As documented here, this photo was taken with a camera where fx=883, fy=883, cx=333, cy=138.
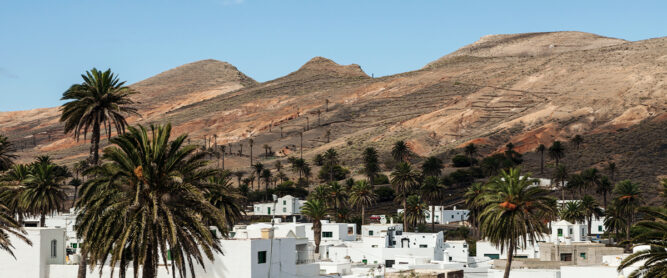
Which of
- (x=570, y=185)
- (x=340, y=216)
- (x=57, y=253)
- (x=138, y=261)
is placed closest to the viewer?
(x=138, y=261)

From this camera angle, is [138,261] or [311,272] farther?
[311,272]

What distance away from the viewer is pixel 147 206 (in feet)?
118

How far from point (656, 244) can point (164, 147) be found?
20926mm

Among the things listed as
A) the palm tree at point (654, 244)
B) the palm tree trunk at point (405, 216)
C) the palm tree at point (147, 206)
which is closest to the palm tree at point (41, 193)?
the palm tree at point (147, 206)

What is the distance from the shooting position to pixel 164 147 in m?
36.5

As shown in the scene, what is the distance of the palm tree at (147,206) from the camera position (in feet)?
117

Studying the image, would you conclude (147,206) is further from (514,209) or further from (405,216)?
(405,216)

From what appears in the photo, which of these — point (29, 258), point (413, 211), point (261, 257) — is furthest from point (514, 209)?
point (413, 211)

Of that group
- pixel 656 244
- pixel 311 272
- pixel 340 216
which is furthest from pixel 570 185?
pixel 656 244

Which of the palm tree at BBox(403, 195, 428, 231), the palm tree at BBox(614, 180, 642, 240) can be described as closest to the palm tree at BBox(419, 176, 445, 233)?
the palm tree at BBox(403, 195, 428, 231)

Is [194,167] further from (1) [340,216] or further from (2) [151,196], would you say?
(1) [340,216]

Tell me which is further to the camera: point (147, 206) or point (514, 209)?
point (514, 209)

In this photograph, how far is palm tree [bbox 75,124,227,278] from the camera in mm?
35625

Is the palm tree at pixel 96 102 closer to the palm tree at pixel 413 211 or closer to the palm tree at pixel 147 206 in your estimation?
the palm tree at pixel 147 206
